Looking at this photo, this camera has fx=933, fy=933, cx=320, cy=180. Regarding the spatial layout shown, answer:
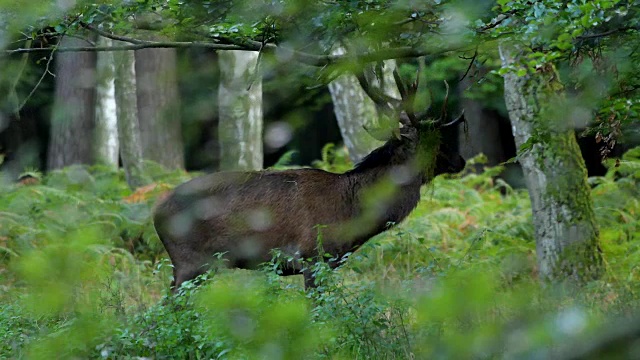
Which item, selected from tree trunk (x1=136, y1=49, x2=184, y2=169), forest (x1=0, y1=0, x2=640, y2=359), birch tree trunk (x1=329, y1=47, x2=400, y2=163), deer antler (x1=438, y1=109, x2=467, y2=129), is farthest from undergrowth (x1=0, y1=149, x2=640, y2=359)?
tree trunk (x1=136, y1=49, x2=184, y2=169)

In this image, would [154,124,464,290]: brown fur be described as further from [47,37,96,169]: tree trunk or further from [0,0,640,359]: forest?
[47,37,96,169]: tree trunk

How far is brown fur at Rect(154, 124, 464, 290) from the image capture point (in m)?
7.95

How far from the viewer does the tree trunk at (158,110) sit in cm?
1792

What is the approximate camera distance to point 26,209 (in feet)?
38.4

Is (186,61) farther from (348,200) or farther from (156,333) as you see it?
(348,200)

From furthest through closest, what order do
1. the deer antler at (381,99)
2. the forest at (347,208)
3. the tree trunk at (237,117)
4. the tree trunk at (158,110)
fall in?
the tree trunk at (158,110)
the tree trunk at (237,117)
the deer antler at (381,99)
the forest at (347,208)

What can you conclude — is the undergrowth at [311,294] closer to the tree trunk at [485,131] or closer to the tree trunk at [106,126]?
the tree trunk at [106,126]

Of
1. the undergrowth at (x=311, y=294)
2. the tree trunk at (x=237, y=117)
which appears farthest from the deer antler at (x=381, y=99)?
the tree trunk at (x=237, y=117)

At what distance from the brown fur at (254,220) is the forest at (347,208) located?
2cm

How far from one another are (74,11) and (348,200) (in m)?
3.24

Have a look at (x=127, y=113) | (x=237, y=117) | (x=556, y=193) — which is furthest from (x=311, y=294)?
(x=127, y=113)

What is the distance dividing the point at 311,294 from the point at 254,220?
2198 millimetres

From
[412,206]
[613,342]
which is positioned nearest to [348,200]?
[412,206]

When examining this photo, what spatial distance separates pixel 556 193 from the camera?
8.65 meters
